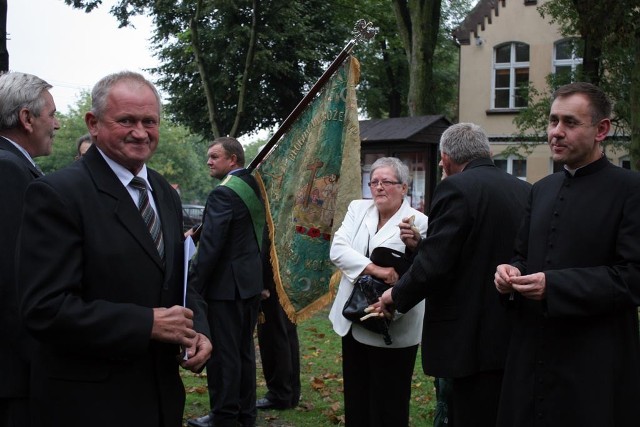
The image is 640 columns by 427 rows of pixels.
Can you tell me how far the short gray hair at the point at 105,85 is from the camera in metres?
3.09

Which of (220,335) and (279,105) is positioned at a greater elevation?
(279,105)

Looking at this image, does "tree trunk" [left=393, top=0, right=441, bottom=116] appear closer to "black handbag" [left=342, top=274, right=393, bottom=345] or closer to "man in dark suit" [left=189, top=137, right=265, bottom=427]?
"man in dark suit" [left=189, top=137, right=265, bottom=427]

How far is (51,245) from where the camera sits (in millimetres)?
2787

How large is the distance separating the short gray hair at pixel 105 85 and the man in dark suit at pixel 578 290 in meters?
1.91

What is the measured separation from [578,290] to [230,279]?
3.47 m

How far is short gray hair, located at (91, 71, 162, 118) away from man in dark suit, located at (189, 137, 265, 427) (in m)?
3.24

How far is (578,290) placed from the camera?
3547 millimetres

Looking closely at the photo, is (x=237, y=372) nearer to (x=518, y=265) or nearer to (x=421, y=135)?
(x=518, y=265)

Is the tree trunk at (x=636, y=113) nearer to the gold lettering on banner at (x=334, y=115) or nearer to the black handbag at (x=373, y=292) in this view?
the gold lettering on banner at (x=334, y=115)

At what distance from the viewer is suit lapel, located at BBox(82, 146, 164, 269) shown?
9.67ft

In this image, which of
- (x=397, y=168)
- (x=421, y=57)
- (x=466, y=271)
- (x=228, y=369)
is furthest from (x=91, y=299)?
(x=421, y=57)

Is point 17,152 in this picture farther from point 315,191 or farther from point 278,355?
point 278,355

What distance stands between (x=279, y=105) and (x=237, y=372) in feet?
82.2

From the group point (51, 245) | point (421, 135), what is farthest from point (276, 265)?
point (421, 135)
